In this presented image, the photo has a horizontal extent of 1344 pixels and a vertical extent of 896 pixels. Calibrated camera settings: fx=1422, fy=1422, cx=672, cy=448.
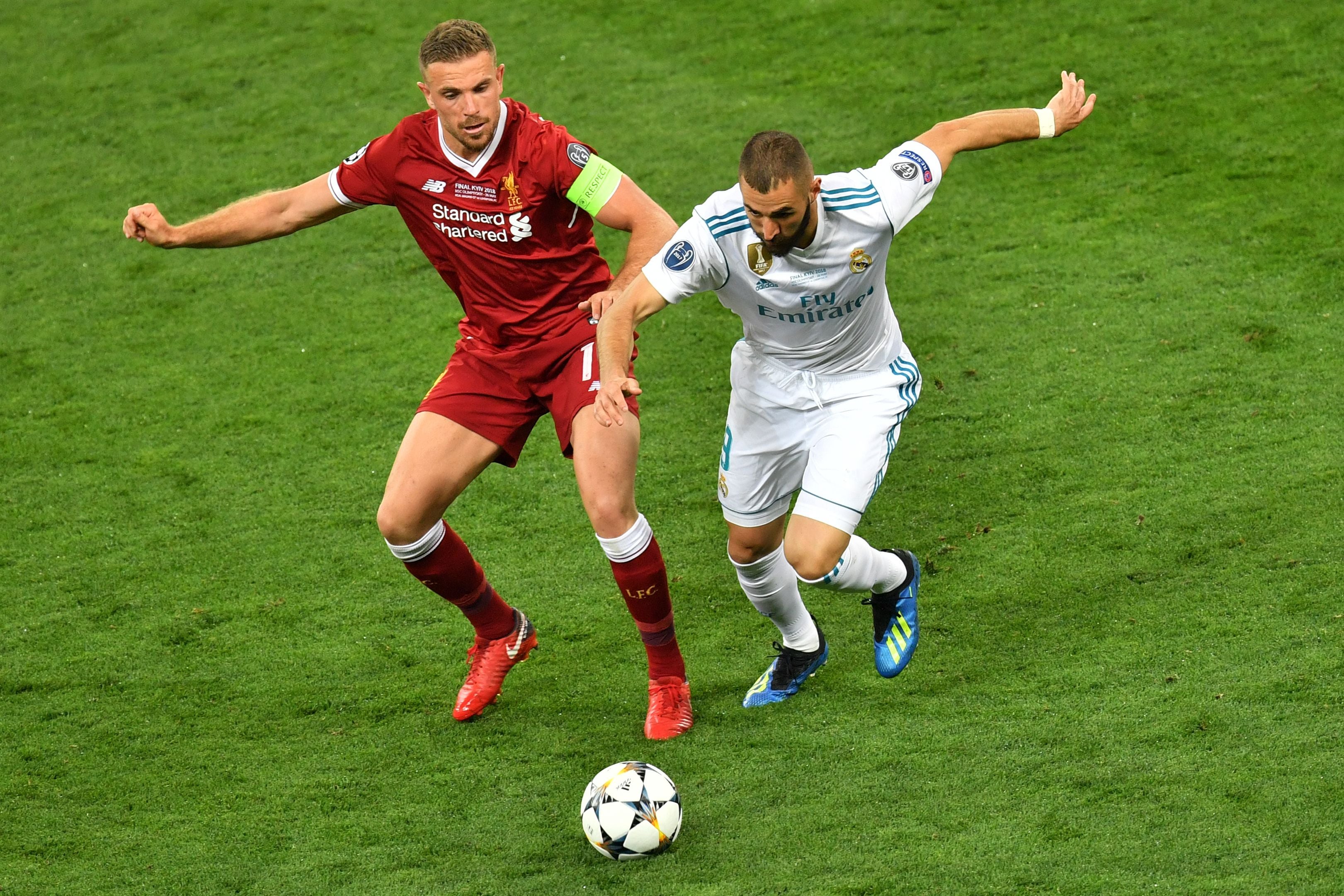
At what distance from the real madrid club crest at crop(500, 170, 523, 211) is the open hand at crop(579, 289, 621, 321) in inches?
19.6

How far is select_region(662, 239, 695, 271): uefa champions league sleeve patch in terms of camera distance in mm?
4402

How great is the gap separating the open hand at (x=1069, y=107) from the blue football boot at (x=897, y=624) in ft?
5.15

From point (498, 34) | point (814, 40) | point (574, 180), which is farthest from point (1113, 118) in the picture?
point (574, 180)

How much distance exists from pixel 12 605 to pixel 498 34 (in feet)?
20.6

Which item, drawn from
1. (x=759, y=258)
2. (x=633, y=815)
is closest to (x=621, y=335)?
(x=759, y=258)

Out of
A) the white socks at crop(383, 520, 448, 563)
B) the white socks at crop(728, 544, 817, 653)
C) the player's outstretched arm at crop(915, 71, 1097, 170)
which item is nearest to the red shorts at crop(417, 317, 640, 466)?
the white socks at crop(383, 520, 448, 563)

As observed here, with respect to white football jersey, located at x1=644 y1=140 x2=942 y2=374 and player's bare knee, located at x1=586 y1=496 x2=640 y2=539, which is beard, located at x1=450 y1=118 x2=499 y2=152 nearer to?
white football jersey, located at x1=644 y1=140 x2=942 y2=374

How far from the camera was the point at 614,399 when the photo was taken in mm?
4176

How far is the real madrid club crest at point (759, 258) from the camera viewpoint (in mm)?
4414

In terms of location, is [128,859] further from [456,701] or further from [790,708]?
[790,708]

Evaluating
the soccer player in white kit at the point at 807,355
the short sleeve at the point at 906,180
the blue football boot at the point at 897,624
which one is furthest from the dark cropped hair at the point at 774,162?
the blue football boot at the point at 897,624

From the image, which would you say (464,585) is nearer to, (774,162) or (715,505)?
(715,505)

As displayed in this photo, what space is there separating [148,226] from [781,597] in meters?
2.51

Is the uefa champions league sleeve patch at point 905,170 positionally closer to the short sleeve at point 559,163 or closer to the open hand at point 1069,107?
the open hand at point 1069,107
